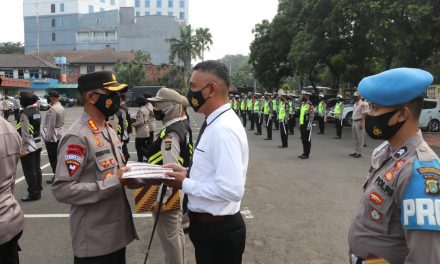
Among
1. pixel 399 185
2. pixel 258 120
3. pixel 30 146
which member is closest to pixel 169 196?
pixel 399 185

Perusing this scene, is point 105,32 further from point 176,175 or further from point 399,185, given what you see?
point 399,185

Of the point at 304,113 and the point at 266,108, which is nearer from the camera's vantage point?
the point at 304,113

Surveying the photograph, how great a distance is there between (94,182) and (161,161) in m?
1.34

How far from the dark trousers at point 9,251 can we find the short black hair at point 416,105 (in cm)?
272

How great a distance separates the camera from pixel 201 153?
8.34ft

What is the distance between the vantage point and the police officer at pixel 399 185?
5.81 ft

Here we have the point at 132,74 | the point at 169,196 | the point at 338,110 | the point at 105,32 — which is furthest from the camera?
the point at 105,32

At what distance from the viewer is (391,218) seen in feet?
6.53

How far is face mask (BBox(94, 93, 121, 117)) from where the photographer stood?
9.59ft

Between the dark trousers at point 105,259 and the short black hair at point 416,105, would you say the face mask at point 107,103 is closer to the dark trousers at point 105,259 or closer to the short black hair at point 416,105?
the dark trousers at point 105,259

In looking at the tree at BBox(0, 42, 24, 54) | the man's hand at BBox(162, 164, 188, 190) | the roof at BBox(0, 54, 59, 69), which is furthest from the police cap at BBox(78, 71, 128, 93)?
the tree at BBox(0, 42, 24, 54)

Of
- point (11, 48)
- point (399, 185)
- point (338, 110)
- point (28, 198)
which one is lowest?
point (28, 198)

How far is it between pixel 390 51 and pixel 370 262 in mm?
20235

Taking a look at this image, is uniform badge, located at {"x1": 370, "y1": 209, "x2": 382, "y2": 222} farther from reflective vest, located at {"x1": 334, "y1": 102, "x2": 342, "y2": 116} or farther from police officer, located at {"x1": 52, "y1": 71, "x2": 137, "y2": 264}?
reflective vest, located at {"x1": 334, "y1": 102, "x2": 342, "y2": 116}
